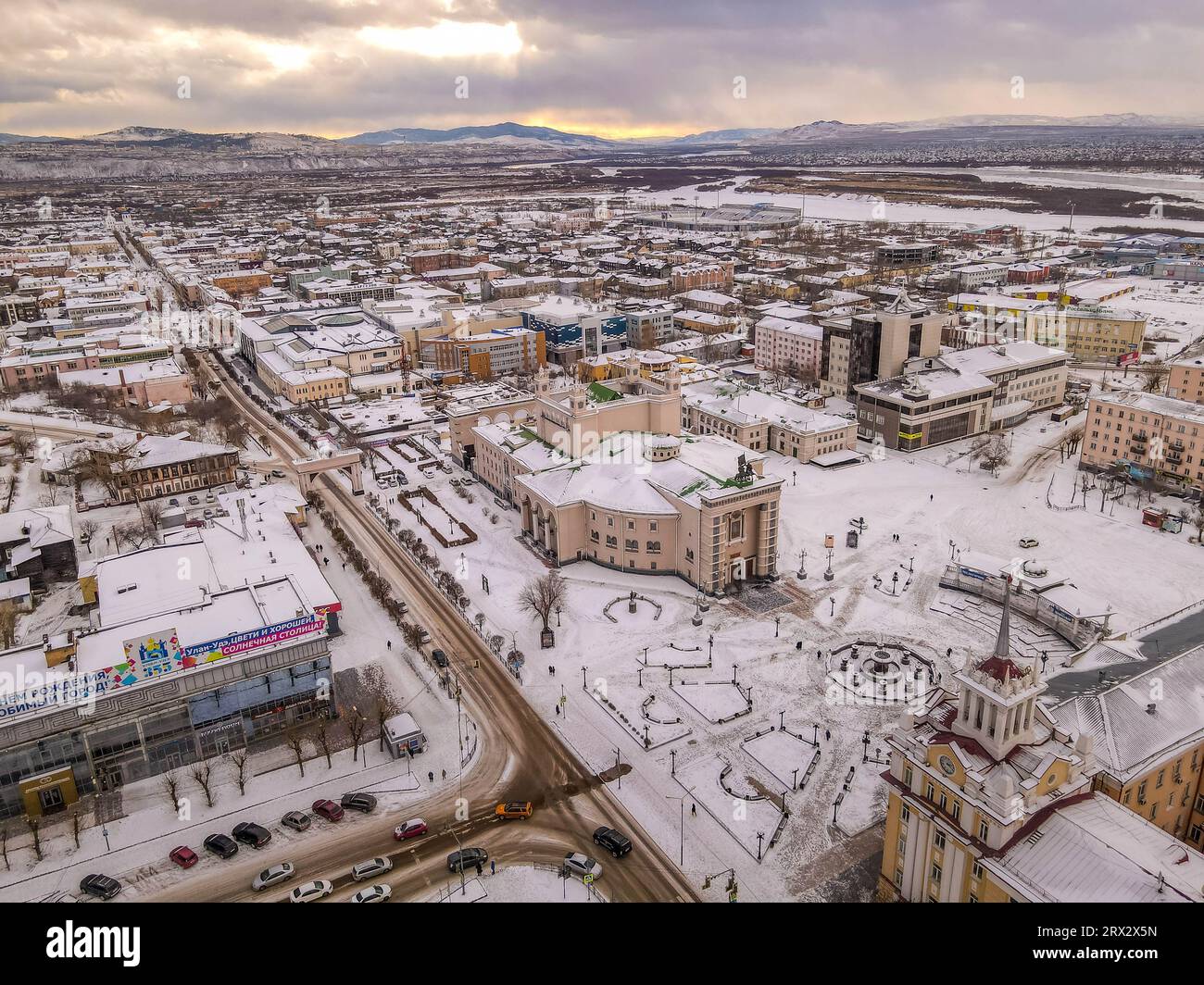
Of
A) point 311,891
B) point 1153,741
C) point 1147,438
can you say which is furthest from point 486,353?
point 1153,741

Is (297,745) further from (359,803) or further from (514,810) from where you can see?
(514,810)

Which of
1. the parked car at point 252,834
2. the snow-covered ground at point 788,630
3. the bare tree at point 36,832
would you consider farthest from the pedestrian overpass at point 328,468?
the parked car at point 252,834

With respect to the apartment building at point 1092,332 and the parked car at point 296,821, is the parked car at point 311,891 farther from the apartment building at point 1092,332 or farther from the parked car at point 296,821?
the apartment building at point 1092,332

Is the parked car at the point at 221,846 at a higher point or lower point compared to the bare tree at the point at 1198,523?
lower

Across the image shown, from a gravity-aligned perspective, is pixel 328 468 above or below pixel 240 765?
above

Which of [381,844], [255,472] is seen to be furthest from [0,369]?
[381,844]
